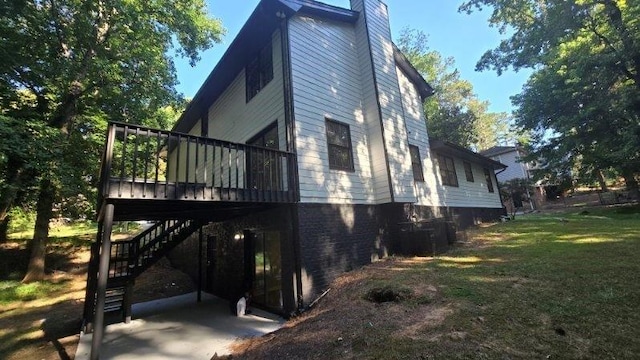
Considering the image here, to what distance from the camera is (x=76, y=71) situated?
12938 millimetres

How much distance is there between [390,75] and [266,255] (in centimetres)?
735

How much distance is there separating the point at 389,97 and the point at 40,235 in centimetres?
1553

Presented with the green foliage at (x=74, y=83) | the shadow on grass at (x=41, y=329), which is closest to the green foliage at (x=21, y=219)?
the green foliage at (x=74, y=83)

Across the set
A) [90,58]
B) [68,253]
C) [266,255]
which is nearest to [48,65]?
[90,58]

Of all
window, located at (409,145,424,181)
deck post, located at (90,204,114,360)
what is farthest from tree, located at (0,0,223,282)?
window, located at (409,145,424,181)

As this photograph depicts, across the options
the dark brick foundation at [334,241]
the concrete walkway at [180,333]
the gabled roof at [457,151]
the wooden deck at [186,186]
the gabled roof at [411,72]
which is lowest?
the concrete walkway at [180,333]

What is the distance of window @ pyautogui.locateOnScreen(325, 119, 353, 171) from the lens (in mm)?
8789

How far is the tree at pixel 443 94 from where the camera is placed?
2784 cm

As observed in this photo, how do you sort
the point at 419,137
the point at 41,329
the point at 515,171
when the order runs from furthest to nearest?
1. the point at 515,171
2. the point at 419,137
3. the point at 41,329

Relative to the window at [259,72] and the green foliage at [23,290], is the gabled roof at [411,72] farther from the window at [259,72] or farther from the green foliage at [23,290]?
the green foliage at [23,290]

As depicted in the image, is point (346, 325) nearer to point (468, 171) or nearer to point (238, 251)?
point (238, 251)

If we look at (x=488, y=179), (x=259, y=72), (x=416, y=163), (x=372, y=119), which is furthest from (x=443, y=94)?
(x=259, y=72)

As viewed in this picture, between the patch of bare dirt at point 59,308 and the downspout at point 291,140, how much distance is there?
14.9 ft

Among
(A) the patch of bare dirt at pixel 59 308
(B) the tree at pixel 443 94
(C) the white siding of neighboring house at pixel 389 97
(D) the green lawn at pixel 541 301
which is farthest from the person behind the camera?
(B) the tree at pixel 443 94
